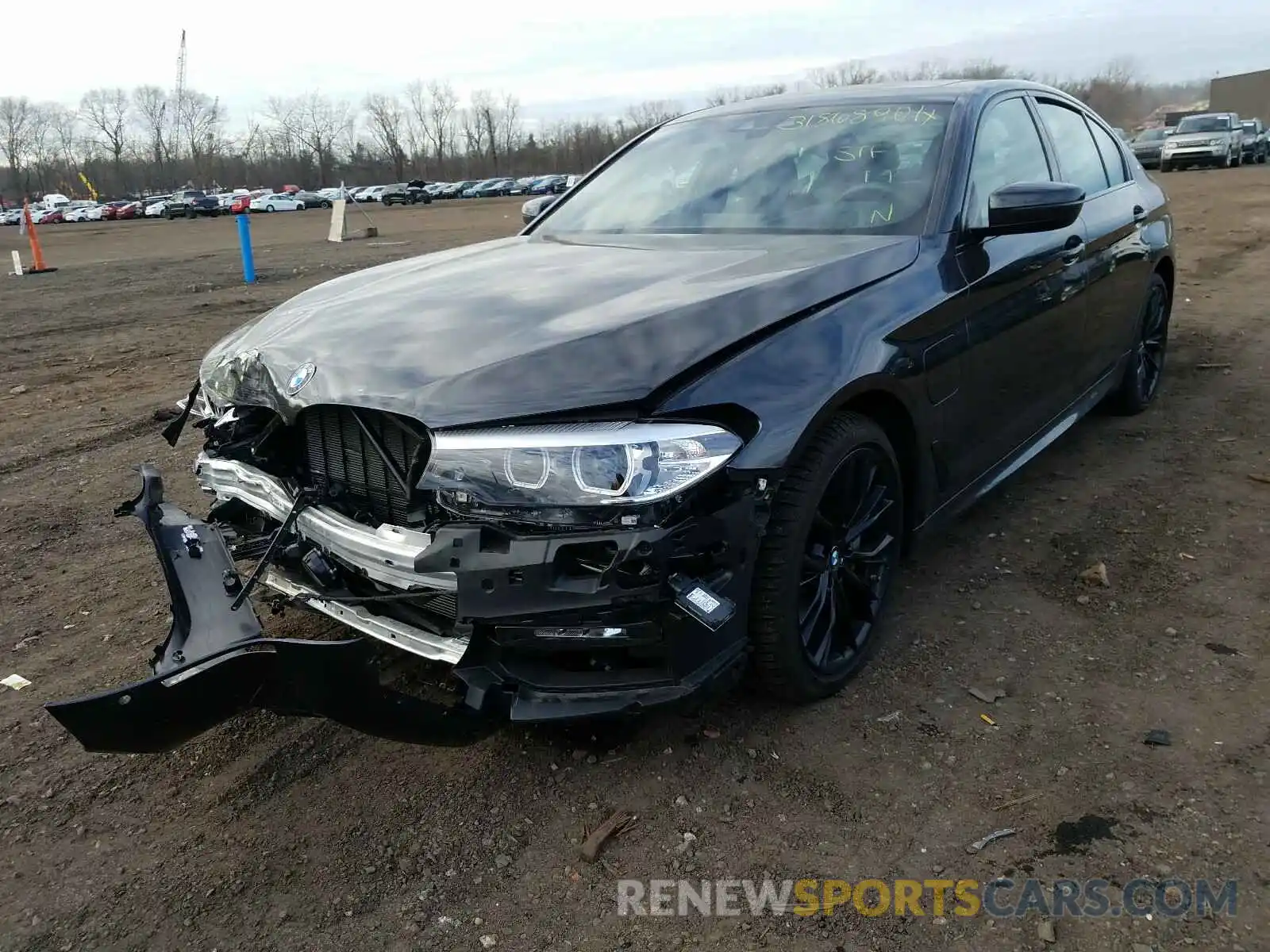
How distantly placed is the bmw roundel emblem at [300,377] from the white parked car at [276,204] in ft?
211

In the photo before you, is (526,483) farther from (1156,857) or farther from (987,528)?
(987,528)

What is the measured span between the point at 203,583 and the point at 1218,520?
3.87 meters

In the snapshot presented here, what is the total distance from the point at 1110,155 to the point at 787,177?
240 centimetres

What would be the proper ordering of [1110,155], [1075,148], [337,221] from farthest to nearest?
1. [337,221]
2. [1110,155]
3. [1075,148]

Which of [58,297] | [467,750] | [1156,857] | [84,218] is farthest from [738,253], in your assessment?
[84,218]

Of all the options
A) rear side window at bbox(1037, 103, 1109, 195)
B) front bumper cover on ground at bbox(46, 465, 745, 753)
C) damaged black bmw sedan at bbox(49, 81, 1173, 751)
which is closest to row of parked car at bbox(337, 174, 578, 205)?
rear side window at bbox(1037, 103, 1109, 195)

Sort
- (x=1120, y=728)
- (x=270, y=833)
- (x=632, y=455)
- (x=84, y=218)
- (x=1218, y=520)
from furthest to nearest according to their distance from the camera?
(x=84, y=218), (x=1218, y=520), (x=1120, y=728), (x=270, y=833), (x=632, y=455)

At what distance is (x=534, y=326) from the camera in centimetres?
248

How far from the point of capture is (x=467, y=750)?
269 cm

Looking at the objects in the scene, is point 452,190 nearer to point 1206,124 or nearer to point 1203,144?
point 1206,124

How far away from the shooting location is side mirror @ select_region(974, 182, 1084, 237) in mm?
3047

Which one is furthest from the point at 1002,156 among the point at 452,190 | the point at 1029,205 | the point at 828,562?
the point at 452,190

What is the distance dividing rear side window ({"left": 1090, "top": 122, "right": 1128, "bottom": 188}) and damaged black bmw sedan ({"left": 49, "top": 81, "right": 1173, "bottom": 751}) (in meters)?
1.31

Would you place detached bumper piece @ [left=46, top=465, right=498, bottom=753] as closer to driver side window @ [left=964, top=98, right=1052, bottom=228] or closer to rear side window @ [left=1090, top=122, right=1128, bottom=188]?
driver side window @ [left=964, top=98, right=1052, bottom=228]
